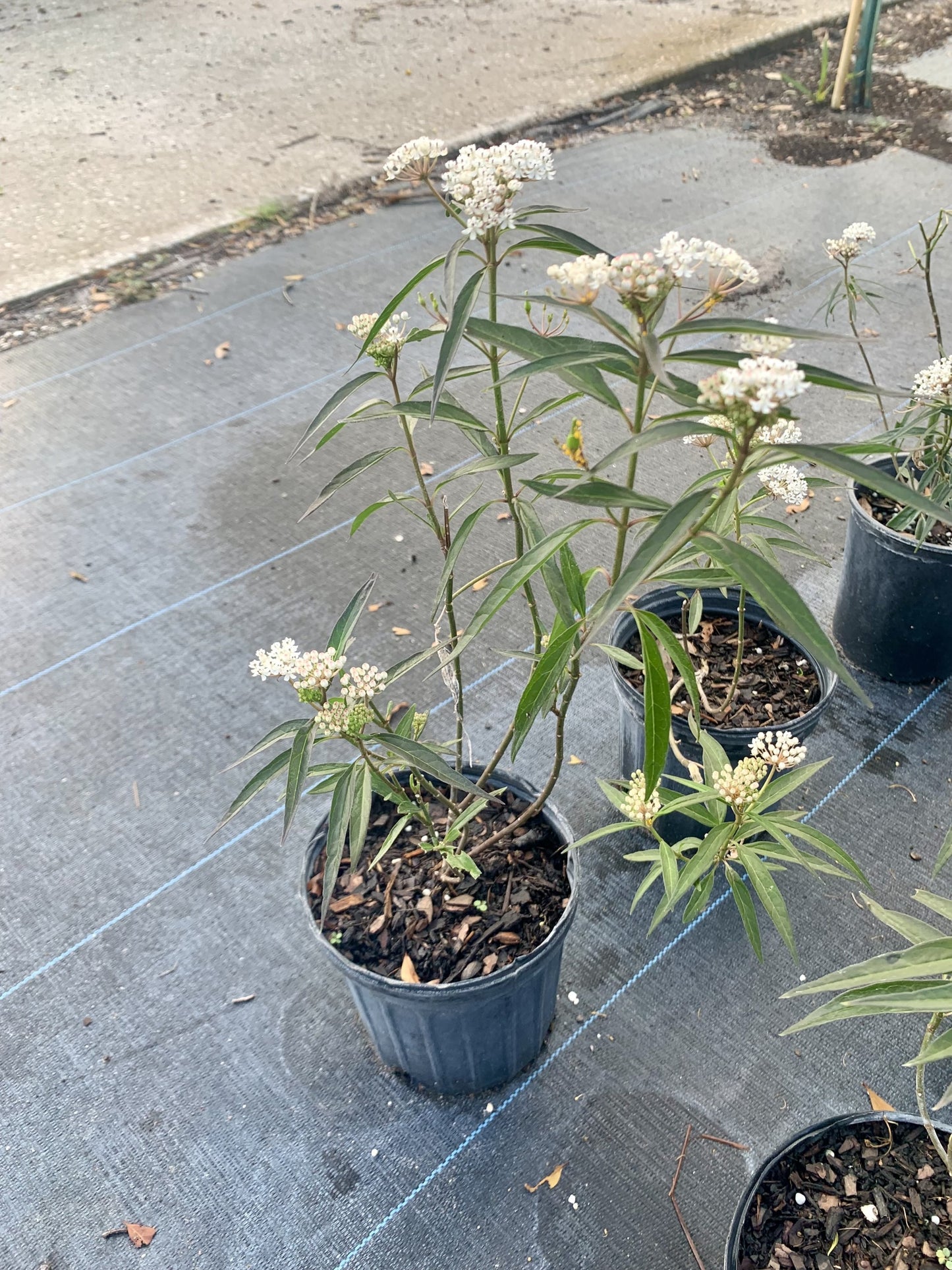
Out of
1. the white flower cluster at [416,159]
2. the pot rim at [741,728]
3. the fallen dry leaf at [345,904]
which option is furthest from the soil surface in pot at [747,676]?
the white flower cluster at [416,159]

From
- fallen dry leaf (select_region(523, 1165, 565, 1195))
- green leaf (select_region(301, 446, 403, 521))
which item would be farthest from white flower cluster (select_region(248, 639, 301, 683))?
fallen dry leaf (select_region(523, 1165, 565, 1195))

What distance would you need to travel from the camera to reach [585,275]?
881 millimetres

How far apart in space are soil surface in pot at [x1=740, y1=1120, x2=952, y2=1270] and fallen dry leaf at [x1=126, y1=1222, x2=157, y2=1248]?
0.91 m

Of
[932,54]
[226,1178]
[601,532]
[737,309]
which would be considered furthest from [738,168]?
[226,1178]

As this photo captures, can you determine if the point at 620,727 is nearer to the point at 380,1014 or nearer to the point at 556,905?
the point at 556,905

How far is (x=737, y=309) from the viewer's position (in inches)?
138

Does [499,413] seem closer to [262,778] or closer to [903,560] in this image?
[262,778]

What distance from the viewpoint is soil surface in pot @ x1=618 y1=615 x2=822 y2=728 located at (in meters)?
1.80

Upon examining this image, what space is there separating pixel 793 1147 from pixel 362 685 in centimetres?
82

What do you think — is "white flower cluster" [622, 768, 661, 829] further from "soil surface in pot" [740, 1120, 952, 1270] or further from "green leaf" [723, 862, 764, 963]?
"soil surface in pot" [740, 1120, 952, 1270]

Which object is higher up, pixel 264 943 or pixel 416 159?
pixel 416 159

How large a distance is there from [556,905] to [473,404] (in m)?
2.02

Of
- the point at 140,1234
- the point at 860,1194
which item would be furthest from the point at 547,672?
the point at 140,1234

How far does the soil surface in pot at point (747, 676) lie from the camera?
180cm
